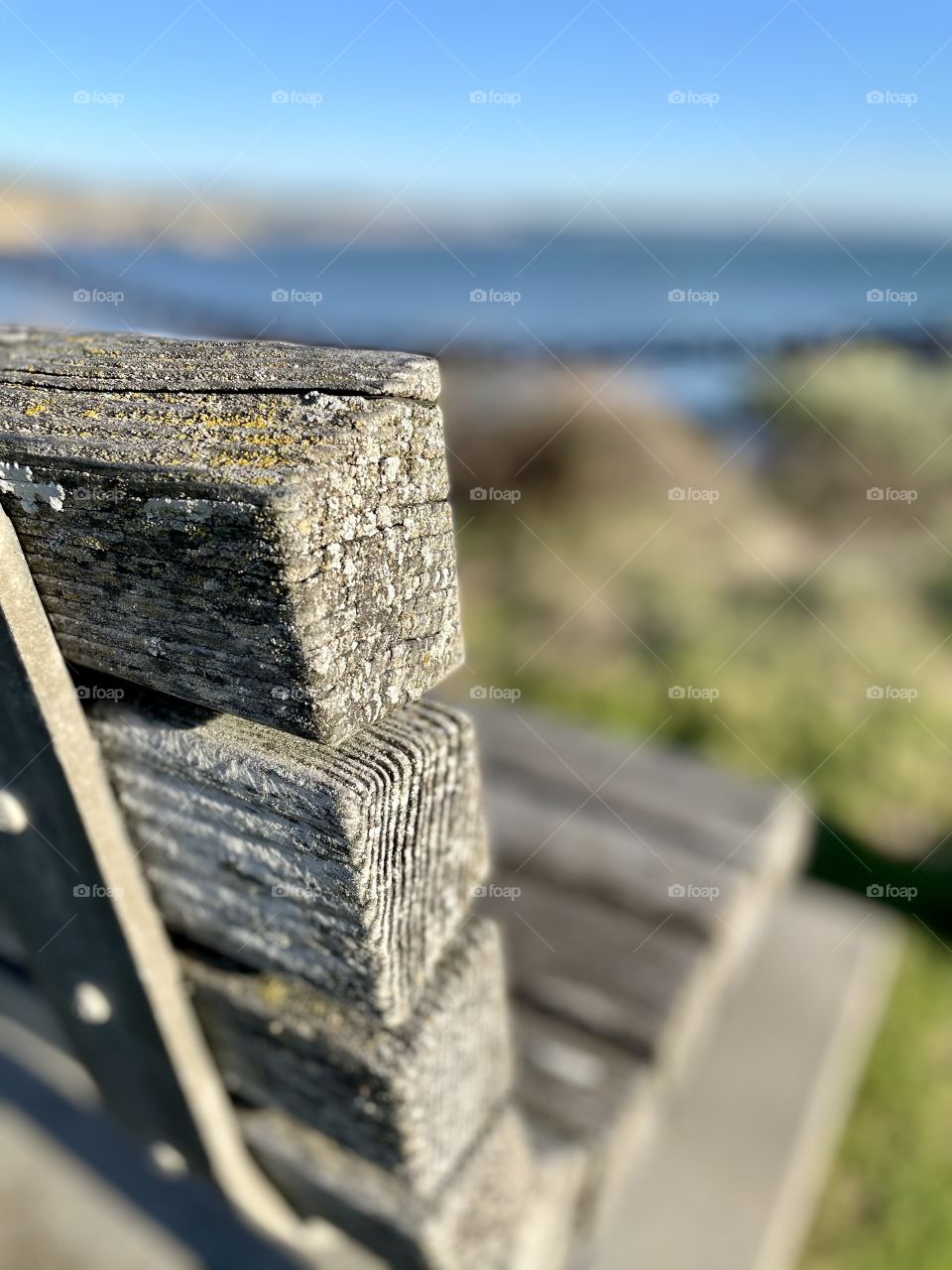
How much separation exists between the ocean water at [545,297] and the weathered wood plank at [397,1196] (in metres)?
1.23

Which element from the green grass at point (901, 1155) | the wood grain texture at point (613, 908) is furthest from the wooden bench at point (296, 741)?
the green grass at point (901, 1155)

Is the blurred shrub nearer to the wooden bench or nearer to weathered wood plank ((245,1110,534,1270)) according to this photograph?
weathered wood plank ((245,1110,534,1270))

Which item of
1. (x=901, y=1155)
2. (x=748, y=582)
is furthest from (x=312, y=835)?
(x=748, y=582)

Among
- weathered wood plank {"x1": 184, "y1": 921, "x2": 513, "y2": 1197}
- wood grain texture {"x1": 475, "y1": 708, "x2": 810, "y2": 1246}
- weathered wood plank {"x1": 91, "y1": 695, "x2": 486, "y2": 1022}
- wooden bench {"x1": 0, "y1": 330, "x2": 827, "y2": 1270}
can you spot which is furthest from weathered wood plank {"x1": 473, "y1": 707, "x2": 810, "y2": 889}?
weathered wood plank {"x1": 91, "y1": 695, "x2": 486, "y2": 1022}

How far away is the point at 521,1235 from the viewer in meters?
1.57

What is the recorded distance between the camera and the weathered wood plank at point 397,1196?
1.25 meters

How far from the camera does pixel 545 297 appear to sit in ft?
111

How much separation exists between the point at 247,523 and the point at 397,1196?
3.55 feet

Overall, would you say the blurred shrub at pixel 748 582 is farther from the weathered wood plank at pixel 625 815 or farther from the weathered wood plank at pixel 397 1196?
the weathered wood plank at pixel 397 1196

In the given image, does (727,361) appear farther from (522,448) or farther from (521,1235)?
(522,448)

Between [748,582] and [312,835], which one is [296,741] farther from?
[748,582]

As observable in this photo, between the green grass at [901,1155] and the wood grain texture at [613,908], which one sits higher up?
the wood grain texture at [613,908]

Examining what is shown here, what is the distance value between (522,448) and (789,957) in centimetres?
1016

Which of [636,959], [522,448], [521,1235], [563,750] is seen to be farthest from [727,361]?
[522,448]
